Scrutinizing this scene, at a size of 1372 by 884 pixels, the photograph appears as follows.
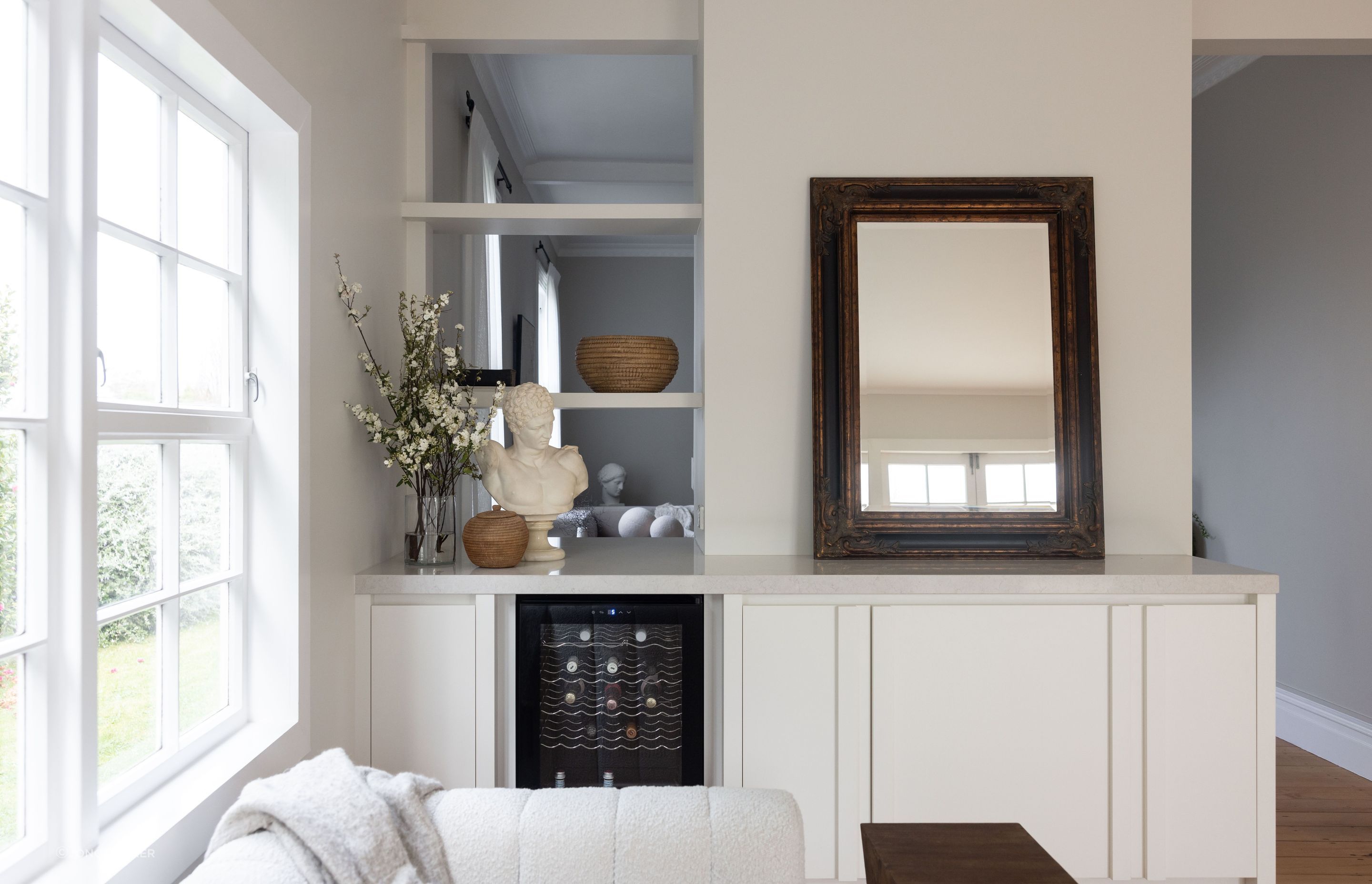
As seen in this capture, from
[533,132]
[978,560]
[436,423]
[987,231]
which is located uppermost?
[533,132]

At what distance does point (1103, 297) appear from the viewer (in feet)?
8.23

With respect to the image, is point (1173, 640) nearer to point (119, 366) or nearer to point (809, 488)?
point (809, 488)

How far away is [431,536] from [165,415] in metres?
0.94

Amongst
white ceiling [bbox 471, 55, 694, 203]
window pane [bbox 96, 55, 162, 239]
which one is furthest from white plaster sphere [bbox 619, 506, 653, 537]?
window pane [bbox 96, 55, 162, 239]

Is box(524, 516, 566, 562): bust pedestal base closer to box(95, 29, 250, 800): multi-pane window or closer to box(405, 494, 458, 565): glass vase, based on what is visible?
box(405, 494, 458, 565): glass vase

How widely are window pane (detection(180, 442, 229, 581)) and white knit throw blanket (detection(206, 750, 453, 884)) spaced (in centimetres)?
43

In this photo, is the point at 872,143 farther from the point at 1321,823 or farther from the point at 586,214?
the point at 1321,823

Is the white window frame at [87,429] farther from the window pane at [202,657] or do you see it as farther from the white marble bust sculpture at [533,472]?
the white marble bust sculpture at [533,472]

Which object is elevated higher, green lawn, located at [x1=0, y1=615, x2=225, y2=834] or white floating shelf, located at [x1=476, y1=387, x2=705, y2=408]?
white floating shelf, located at [x1=476, y1=387, x2=705, y2=408]

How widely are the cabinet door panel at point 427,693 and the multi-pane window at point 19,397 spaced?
3.39ft

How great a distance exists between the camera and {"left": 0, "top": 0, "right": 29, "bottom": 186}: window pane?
3.57 ft

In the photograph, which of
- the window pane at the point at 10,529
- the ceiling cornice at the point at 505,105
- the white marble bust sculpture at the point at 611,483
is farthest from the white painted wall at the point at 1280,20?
the white marble bust sculpture at the point at 611,483

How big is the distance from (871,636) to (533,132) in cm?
428

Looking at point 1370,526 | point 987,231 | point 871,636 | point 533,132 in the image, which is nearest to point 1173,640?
point 871,636
